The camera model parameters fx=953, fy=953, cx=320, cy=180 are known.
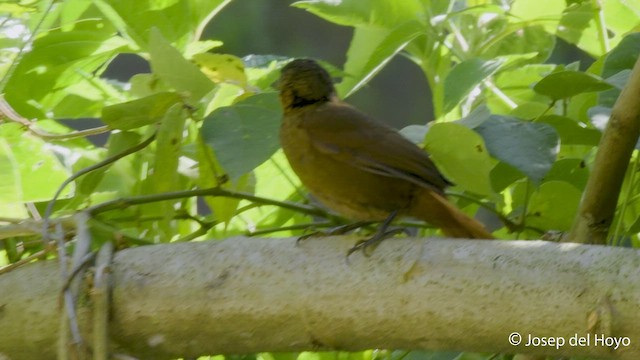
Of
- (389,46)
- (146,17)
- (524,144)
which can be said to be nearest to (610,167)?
(524,144)

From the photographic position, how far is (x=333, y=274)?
2.72 feet

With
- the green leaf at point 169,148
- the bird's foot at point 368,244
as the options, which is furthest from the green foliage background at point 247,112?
the bird's foot at point 368,244

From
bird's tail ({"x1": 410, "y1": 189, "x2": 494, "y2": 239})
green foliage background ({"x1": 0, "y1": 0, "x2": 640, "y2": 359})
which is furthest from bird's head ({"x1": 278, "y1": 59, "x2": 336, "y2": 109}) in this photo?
bird's tail ({"x1": 410, "y1": 189, "x2": 494, "y2": 239})

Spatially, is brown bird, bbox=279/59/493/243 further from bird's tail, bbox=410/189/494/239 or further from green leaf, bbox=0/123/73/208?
green leaf, bbox=0/123/73/208

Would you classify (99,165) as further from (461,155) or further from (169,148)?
(461,155)

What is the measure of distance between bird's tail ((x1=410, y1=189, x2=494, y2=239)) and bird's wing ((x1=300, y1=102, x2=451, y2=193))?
0.8 inches

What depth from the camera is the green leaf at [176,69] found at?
3.31 feet

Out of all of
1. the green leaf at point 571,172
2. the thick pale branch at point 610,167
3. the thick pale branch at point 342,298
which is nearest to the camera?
the thick pale branch at point 342,298

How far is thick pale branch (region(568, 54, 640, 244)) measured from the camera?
91 centimetres

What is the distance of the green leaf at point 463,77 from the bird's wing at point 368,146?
79 millimetres

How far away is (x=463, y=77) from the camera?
106 cm

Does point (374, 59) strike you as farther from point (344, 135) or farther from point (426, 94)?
point (426, 94)

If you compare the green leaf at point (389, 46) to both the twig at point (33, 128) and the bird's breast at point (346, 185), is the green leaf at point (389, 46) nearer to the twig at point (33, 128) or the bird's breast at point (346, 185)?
the bird's breast at point (346, 185)

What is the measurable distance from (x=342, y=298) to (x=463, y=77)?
1.17ft
